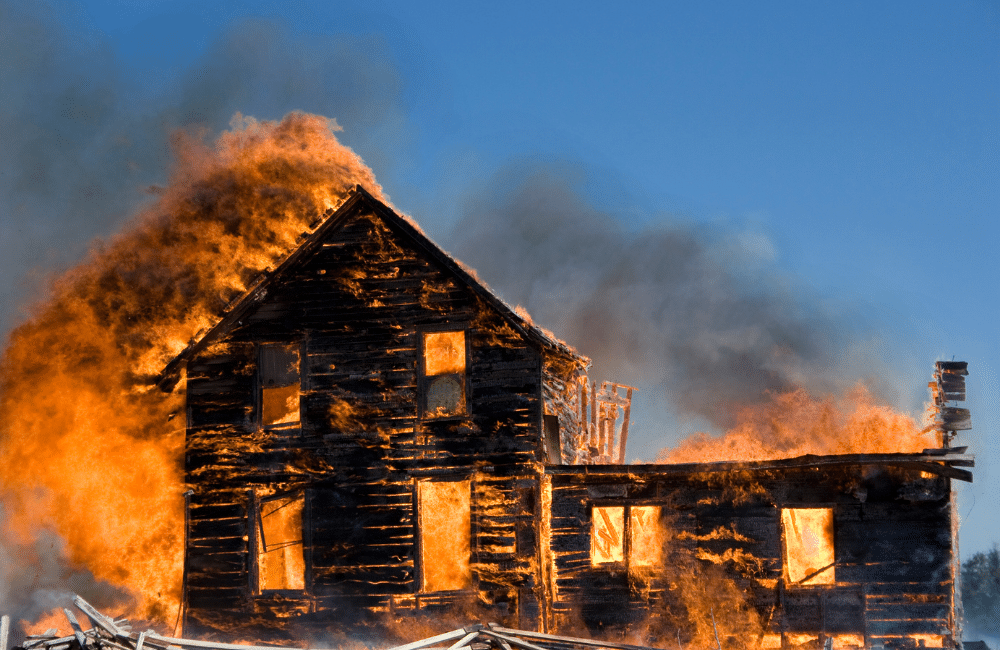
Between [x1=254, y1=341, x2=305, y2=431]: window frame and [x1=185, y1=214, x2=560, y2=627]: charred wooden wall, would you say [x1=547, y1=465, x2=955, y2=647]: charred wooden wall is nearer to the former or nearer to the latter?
[x1=185, y1=214, x2=560, y2=627]: charred wooden wall

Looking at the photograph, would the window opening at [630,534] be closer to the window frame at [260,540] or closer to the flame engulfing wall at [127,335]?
the window frame at [260,540]

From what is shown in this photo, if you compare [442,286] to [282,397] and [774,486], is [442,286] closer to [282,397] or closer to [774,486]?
[282,397]

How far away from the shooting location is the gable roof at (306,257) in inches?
786

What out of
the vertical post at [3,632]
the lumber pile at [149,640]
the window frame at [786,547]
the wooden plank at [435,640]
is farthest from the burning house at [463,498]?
the vertical post at [3,632]

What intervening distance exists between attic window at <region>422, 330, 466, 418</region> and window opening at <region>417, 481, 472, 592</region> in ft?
5.87

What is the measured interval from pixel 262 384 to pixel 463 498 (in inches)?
204

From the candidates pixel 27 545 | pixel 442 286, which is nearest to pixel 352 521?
pixel 442 286

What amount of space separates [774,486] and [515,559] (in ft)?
17.9

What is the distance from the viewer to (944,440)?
768 inches

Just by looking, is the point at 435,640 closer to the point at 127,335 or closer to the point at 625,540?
the point at 625,540

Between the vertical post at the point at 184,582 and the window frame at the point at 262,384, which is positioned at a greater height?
the window frame at the point at 262,384

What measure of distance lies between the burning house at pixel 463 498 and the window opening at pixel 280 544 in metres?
0.05

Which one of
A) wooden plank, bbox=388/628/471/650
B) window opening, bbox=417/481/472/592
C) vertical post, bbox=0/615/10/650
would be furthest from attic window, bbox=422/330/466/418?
vertical post, bbox=0/615/10/650

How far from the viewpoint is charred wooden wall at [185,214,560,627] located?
1930cm
